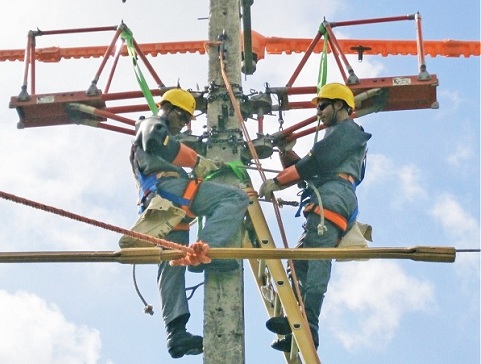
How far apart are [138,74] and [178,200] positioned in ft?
5.15

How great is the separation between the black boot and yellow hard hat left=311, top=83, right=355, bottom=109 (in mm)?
2149

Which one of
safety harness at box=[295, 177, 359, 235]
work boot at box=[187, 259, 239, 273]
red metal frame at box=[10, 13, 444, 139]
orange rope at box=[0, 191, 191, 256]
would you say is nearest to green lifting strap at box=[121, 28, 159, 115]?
red metal frame at box=[10, 13, 444, 139]

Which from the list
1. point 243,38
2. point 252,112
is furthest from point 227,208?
point 243,38

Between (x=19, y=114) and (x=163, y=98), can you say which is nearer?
(x=163, y=98)

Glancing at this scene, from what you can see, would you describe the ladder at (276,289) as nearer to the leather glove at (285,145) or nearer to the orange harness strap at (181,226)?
the orange harness strap at (181,226)

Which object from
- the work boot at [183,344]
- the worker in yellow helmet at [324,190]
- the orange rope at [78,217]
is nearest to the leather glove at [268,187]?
the worker in yellow helmet at [324,190]

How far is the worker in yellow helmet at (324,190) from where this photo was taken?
1016 cm

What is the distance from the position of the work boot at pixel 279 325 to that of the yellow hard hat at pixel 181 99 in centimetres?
186

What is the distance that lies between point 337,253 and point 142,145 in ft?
8.54

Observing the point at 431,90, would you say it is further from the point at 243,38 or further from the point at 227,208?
the point at 227,208

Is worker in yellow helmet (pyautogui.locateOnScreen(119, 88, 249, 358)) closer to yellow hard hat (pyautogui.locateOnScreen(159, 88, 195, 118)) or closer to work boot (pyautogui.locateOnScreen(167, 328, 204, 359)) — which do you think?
work boot (pyautogui.locateOnScreen(167, 328, 204, 359))

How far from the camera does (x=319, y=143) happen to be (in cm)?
1055

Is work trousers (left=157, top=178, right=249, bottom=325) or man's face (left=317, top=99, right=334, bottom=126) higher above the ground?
man's face (left=317, top=99, right=334, bottom=126)

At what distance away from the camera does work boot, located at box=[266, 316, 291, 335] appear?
10000 millimetres
